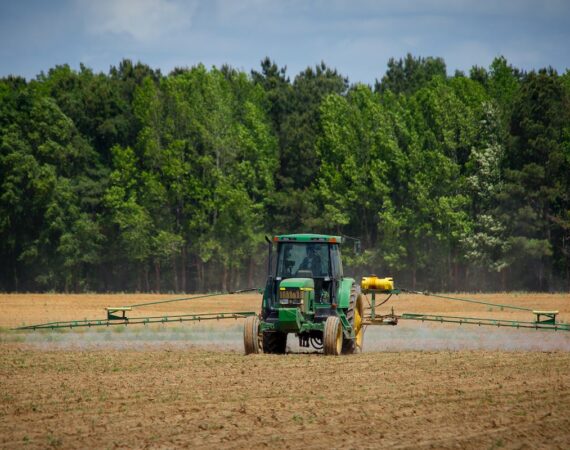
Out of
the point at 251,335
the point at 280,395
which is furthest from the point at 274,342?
the point at 280,395

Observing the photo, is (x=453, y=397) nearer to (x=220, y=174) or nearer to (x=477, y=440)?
(x=477, y=440)

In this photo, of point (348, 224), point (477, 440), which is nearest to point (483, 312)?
point (348, 224)

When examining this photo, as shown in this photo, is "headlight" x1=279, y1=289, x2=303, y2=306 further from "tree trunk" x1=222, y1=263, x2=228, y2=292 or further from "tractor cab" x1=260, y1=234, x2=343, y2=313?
"tree trunk" x1=222, y1=263, x2=228, y2=292

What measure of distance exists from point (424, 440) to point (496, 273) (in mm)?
62283

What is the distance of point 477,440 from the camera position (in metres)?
14.4

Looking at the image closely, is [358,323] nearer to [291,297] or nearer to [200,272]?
[291,297]

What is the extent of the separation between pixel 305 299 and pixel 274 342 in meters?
1.74

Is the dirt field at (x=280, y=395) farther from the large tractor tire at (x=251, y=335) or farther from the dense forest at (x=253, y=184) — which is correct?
the dense forest at (x=253, y=184)

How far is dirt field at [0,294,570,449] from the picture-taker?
14.6 metres

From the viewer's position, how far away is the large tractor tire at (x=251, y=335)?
25.2m

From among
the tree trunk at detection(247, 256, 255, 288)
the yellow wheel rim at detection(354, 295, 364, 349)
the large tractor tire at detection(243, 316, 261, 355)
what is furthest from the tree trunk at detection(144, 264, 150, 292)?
the large tractor tire at detection(243, 316, 261, 355)

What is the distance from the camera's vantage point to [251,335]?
25.2 meters

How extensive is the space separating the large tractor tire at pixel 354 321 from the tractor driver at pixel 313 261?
4.00ft

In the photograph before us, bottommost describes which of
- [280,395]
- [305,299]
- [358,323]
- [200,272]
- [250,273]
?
[280,395]
